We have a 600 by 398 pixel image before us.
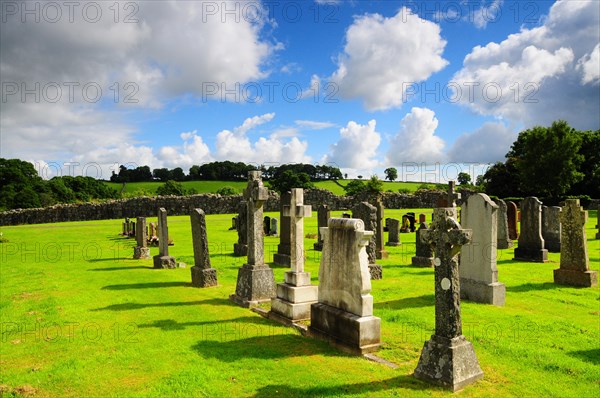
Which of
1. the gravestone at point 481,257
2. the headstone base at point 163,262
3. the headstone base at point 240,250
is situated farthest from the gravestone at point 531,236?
the headstone base at point 163,262

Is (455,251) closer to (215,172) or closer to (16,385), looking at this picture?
(16,385)

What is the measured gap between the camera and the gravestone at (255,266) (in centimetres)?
1064

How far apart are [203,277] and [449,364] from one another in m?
8.44

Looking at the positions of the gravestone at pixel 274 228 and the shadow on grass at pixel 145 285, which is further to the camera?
the gravestone at pixel 274 228

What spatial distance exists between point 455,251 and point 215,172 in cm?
8799

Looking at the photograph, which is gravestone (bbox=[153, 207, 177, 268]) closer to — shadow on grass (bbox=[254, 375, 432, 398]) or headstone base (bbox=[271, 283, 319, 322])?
headstone base (bbox=[271, 283, 319, 322])

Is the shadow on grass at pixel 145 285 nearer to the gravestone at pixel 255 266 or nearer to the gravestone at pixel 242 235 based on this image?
the gravestone at pixel 255 266

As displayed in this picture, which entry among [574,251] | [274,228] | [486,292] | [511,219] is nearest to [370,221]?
[486,292]

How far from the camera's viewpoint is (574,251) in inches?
489

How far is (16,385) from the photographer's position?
6.19 metres

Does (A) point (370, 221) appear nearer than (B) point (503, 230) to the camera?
Yes

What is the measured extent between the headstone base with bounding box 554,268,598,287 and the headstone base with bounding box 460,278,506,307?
3.40 metres

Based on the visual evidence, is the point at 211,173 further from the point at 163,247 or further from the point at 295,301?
the point at 295,301

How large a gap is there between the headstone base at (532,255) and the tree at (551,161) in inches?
1575
